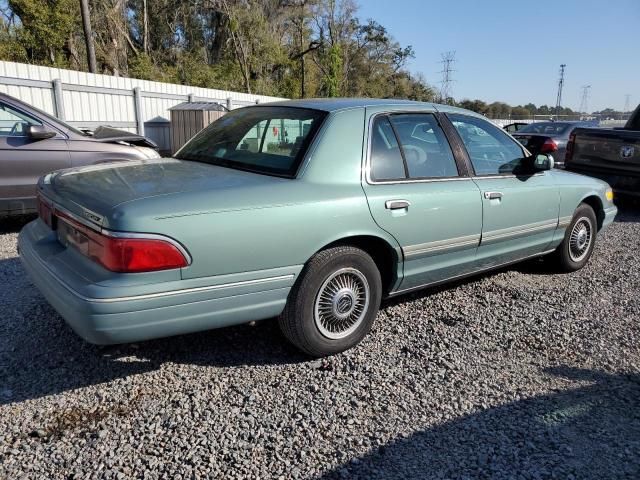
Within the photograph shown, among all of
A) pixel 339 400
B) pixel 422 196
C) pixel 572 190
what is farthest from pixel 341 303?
pixel 572 190

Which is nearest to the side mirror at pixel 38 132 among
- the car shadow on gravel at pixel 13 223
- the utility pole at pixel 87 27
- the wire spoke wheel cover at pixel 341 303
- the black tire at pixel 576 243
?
the car shadow on gravel at pixel 13 223

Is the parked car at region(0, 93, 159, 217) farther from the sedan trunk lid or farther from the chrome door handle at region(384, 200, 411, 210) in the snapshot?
the chrome door handle at region(384, 200, 411, 210)

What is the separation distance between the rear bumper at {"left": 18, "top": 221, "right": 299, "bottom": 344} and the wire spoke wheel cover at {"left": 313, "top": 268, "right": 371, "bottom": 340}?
0.30m

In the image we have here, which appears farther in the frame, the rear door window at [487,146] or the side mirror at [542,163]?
the side mirror at [542,163]

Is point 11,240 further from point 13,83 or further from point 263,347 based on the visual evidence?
point 13,83

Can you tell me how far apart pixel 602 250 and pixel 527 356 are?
342 centimetres

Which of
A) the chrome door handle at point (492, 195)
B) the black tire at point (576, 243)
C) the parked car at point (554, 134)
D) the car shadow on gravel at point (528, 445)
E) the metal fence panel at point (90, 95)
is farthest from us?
the parked car at point (554, 134)

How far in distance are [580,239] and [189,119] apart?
10139 millimetres

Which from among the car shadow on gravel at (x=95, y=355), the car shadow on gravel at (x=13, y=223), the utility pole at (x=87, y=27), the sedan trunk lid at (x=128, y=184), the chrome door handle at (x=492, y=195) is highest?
the utility pole at (x=87, y=27)

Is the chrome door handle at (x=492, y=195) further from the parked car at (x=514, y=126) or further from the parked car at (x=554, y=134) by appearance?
the parked car at (x=514, y=126)

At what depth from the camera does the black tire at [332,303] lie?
2.93m

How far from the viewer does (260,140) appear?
351 centimetres

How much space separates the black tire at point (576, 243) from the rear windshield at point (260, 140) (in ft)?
9.61

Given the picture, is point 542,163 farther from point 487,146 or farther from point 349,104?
point 349,104
